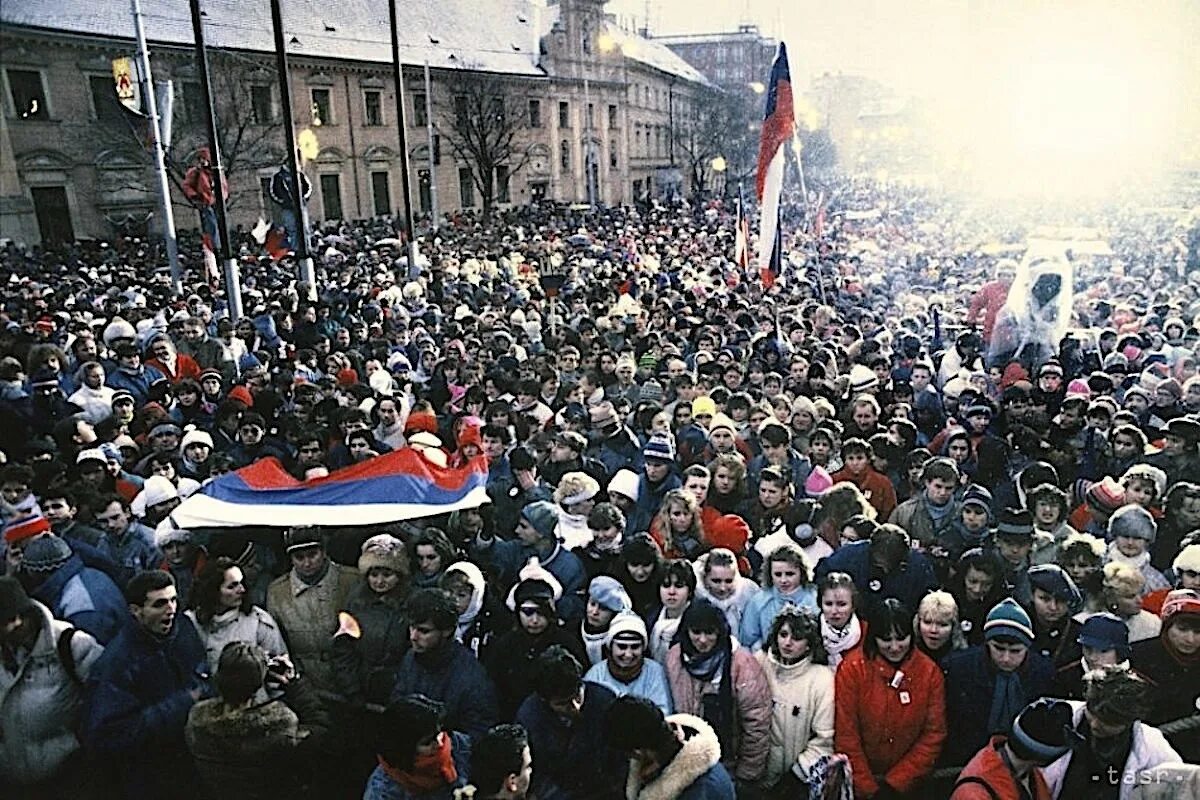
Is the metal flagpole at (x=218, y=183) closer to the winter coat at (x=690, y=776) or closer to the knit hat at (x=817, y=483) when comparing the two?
the knit hat at (x=817, y=483)

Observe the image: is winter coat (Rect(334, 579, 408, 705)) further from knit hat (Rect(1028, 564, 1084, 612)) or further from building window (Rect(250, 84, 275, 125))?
building window (Rect(250, 84, 275, 125))

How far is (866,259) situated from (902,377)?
44.2ft

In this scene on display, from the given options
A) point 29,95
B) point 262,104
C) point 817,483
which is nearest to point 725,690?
point 817,483

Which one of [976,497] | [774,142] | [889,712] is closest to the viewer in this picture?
[889,712]

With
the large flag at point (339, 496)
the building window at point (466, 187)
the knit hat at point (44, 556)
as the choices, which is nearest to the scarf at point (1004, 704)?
the large flag at point (339, 496)

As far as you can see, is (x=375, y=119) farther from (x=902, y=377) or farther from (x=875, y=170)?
(x=875, y=170)

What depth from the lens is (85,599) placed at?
160 inches

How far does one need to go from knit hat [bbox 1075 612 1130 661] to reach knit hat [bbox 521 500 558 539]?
260 centimetres

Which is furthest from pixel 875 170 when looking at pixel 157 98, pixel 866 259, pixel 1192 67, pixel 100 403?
pixel 100 403

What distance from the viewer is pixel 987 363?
10.4m

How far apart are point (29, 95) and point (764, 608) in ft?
103

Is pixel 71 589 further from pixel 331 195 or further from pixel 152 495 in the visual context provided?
pixel 331 195

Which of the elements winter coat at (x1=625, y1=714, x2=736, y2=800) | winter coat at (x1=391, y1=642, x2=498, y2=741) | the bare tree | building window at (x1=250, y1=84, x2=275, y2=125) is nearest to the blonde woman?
winter coat at (x1=625, y1=714, x2=736, y2=800)

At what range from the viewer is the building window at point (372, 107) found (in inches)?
1564
